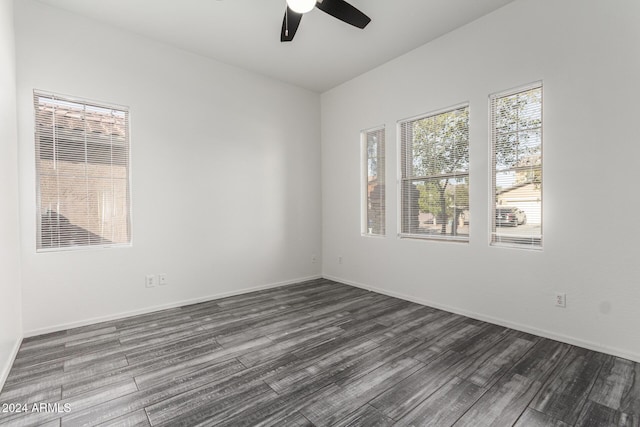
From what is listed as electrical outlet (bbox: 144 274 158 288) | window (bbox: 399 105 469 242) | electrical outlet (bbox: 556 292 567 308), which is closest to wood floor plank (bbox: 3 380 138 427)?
electrical outlet (bbox: 144 274 158 288)

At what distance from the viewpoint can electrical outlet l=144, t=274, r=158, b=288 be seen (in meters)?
3.52

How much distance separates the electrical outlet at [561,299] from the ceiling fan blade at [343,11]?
289 cm

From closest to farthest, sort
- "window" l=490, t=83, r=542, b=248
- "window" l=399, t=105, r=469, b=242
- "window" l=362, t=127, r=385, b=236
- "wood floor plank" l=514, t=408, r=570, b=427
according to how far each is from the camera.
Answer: "wood floor plank" l=514, t=408, r=570, b=427 → "window" l=490, t=83, r=542, b=248 → "window" l=399, t=105, r=469, b=242 → "window" l=362, t=127, r=385, b=236

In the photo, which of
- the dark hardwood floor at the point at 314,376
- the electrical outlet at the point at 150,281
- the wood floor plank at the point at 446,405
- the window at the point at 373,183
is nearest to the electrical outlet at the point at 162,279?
the electrical outlet at the point at 150,281

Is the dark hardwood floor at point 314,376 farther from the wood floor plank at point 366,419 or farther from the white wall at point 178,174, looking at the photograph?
the white wall at point 178,174

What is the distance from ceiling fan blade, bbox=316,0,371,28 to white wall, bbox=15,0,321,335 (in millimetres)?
2126

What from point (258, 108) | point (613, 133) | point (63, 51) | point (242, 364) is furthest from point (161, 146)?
point (613, 133)

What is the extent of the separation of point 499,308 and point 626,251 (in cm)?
112

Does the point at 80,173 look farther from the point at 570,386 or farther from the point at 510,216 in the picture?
the point at 570,386

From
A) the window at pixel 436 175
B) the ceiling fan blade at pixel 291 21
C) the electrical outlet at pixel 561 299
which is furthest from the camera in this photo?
the window at pixel 436 175

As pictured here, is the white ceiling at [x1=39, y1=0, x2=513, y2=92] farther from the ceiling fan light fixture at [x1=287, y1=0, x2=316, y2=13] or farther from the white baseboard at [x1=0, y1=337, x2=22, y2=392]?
the white baseboard at [x1=0, y1=337, x2=22, y2=392]

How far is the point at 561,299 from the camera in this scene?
269 cm

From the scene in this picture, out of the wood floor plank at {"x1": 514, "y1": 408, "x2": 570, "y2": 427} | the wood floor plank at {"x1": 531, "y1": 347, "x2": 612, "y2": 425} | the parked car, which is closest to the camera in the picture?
the wood floor plank at {"x1": 514, "y1": 408, "x2": 570, "y2": 427}

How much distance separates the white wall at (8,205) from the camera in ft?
Result: 7.15
